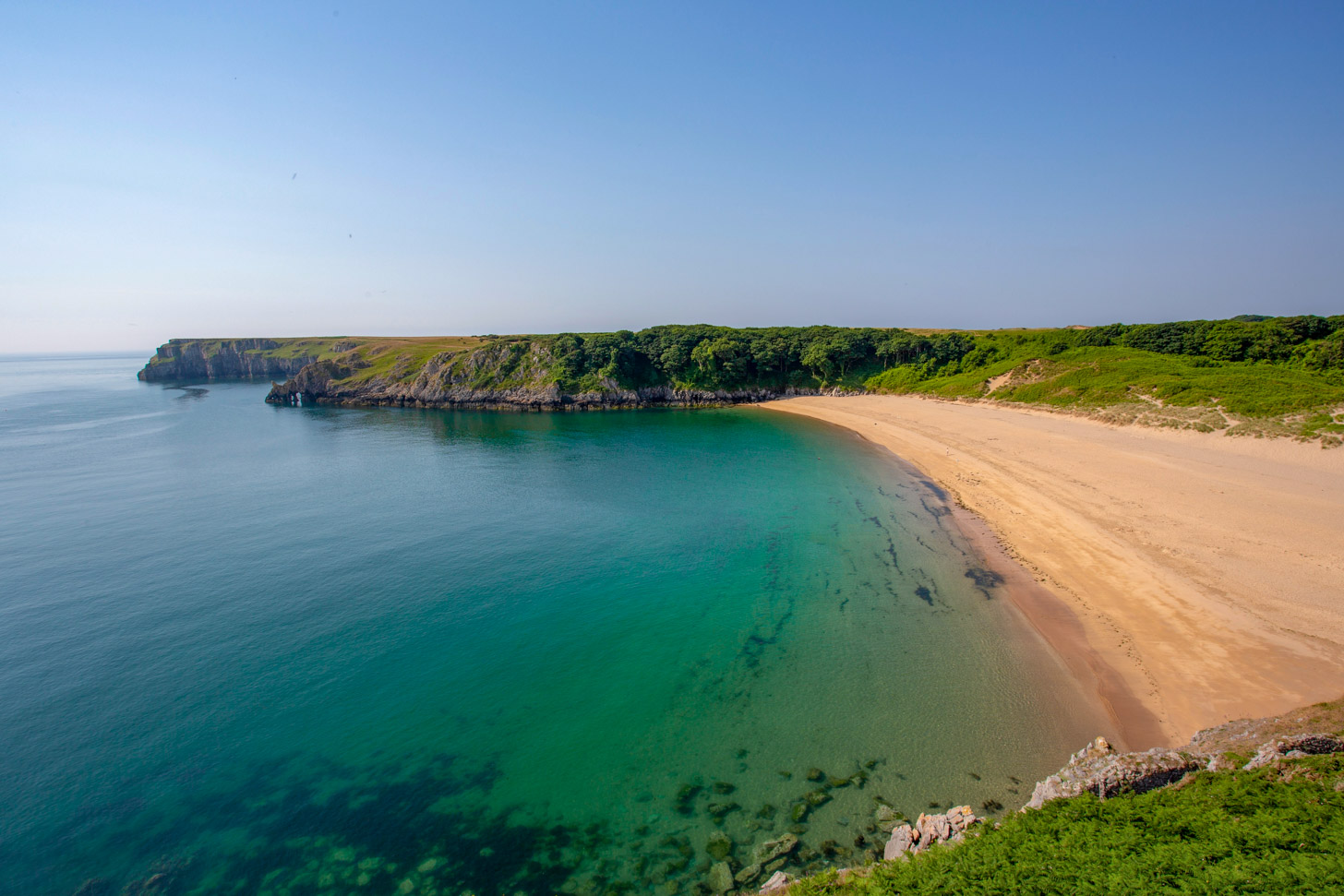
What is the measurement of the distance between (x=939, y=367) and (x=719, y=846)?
93.8m

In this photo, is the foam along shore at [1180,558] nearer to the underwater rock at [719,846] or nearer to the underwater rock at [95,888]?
the underwater rock at [719,846]

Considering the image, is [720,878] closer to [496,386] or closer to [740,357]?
[740,357]

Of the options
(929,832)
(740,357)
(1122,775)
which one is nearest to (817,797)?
(929,832)

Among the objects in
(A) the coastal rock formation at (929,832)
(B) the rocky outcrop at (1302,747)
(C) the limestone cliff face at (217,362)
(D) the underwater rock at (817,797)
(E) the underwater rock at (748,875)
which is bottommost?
(E) the underwater rock at (748,875)

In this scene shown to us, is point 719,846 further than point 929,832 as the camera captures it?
Yes

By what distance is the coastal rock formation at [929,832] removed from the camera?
32.6ft

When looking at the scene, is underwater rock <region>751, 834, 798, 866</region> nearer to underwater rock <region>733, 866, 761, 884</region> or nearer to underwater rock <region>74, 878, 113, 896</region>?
underwater rock <region>733, 866, 761, 884</region>

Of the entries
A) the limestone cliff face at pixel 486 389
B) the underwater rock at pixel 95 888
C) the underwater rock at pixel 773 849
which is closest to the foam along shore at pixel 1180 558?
the underwater rock at pixel 773 849

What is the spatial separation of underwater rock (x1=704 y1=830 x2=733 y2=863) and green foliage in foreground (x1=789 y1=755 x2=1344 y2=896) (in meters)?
2.73

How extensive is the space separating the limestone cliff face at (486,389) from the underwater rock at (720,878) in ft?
278

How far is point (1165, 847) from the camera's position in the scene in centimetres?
766

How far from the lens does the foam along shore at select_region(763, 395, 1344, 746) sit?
1583 centimetres

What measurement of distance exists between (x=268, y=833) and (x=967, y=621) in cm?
2287

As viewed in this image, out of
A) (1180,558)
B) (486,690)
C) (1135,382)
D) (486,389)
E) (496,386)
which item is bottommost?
(486,690)
